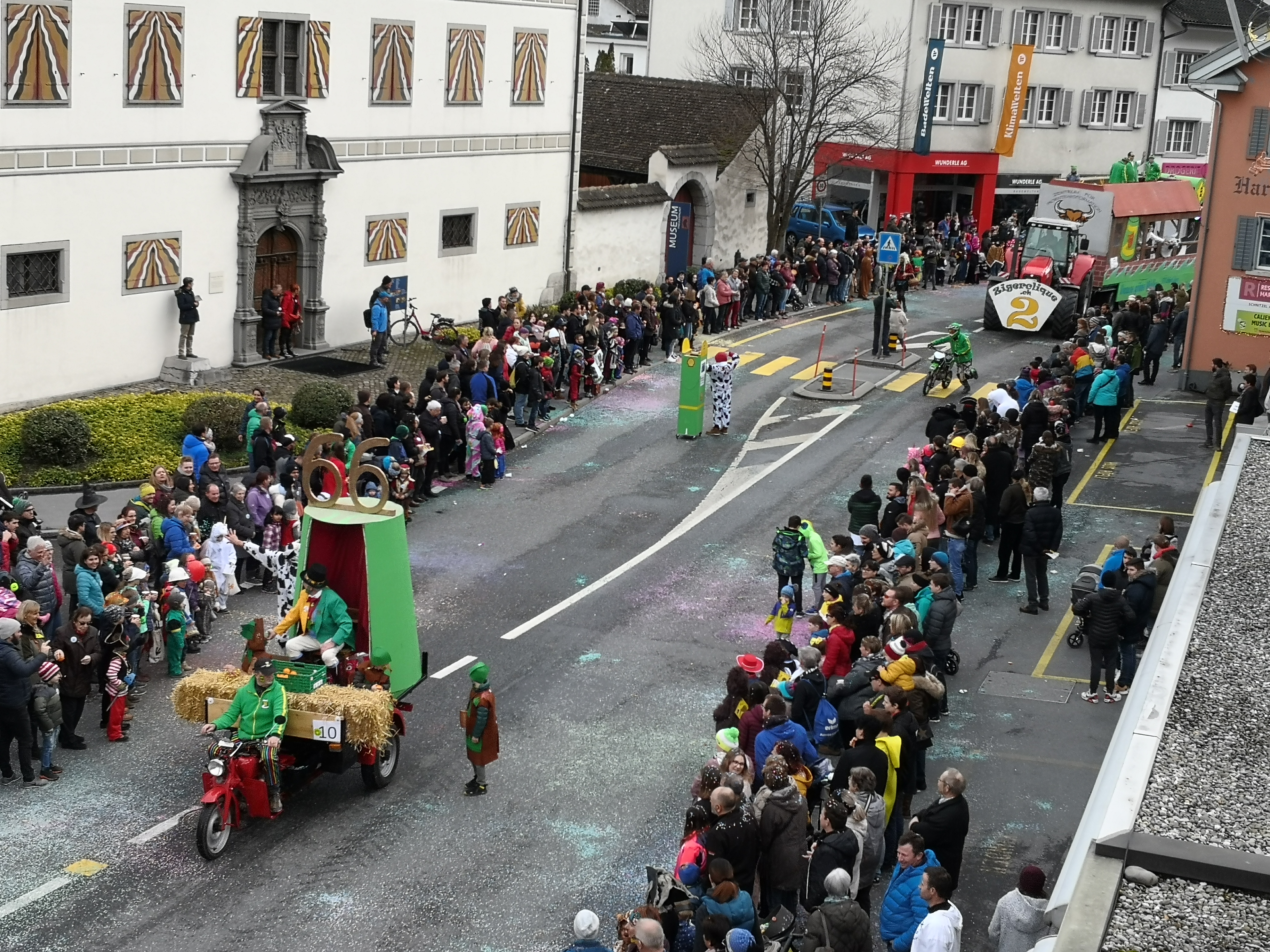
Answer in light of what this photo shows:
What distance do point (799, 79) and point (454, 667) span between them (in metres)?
33.1

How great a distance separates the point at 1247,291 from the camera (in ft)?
108

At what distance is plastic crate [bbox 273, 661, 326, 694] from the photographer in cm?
1484

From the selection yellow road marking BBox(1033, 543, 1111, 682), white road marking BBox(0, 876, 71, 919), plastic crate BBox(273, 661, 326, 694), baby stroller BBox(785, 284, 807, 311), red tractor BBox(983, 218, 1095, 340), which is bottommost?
white road marking BBox(0, 876, 71, 919)

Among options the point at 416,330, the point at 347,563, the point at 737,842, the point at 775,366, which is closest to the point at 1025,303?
the point at 775,366

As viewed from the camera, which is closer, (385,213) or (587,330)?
(587,330)

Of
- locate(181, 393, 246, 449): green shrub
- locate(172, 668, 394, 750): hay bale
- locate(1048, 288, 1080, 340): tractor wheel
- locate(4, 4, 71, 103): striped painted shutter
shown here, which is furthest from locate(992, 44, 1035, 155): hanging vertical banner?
locate(172, 668, 394, 750): hay bale

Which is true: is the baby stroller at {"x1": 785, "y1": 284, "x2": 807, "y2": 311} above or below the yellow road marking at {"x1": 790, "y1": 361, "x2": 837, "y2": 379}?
above

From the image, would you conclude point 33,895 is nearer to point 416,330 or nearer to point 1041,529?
point 1041,529

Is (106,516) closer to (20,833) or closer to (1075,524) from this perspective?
(20,833)

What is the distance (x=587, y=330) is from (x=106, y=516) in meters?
11.5

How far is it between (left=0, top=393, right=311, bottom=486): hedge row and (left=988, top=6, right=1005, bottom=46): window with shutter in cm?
3668

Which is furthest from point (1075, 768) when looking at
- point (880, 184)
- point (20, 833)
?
point (880, 184)

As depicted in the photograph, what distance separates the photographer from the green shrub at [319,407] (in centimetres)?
2734

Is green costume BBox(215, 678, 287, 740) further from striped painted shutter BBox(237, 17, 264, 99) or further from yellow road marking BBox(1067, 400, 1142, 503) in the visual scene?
striped painted shutter BBox(237, 17, 264, 99)
